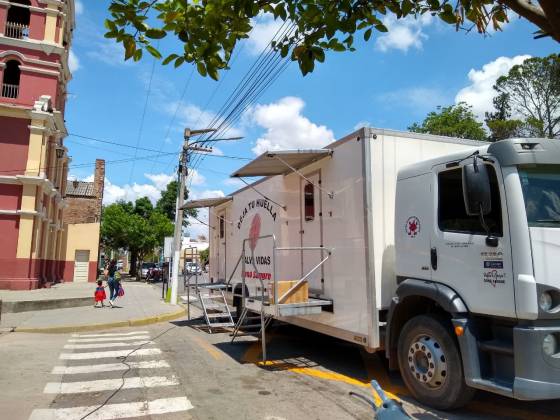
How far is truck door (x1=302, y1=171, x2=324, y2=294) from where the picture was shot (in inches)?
313

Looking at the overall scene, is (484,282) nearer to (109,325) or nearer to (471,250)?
(471,250)

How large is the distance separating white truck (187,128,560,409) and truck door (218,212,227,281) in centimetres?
463

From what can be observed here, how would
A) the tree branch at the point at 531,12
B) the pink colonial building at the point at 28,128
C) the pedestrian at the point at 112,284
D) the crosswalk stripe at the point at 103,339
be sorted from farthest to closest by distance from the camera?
the pink colonial building at the point at 28,128
the pedestrian at the point at 112,284
the crosswalk stripe at the point at 103,339
the tree branch at the point at 531,12

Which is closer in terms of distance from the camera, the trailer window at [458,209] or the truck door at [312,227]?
the trailer window at [458,209]

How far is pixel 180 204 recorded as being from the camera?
19.6 meters

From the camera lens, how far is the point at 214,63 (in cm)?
451

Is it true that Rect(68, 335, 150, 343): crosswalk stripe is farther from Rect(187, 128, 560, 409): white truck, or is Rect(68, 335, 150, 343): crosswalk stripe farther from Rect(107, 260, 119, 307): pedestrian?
Rect(107, 260, 119, 307): pedestrian

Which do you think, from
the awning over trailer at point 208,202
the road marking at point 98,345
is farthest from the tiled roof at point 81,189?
the road marking at point 98,345

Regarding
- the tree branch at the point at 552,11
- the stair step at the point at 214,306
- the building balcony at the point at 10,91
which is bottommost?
the stair step at the point at 214,306

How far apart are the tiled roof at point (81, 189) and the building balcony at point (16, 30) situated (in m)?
29.4

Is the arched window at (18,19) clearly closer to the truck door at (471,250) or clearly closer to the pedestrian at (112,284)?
the pedestrian at (112,284)

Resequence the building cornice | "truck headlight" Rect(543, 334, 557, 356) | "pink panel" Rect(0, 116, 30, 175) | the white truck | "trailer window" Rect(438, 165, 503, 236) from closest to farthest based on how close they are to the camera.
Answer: "truck headlight" Rect(543, 334, 557, 356), the white truck, "trailer window" Rect(438, 165, 503, 236), "pink panel" Rect(0, 116, 30, 175), the building cornice

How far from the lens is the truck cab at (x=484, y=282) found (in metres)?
4.64

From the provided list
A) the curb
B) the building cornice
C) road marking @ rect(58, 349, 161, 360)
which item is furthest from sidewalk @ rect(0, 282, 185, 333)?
the building cornice
